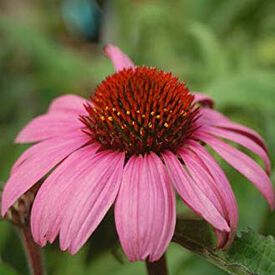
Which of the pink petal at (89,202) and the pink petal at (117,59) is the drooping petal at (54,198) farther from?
the pink petal at (117,59)

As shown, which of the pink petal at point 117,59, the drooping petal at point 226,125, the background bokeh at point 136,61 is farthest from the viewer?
the background bokeh at point 136,61

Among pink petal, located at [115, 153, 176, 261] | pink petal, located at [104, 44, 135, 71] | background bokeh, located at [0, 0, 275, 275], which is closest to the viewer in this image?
pink petal, located at [115, 153, 176, 261]

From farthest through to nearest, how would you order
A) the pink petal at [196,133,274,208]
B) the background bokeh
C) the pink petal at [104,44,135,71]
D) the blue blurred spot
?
the blue blurred spot
the background bokeh
the pink petal at [104,44,135,71]
the pink petal at [196,133,274,208]

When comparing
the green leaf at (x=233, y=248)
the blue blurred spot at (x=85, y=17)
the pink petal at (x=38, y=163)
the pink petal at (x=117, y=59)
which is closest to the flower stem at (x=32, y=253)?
the pink petal at (x=38, y=163)

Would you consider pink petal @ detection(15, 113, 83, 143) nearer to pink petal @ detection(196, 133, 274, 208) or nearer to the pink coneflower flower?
the pink coneflower flower

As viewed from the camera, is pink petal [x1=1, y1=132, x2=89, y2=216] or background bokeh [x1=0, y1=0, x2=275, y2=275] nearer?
pink petal [x1=1, y1=132, x2=89, y2=216]

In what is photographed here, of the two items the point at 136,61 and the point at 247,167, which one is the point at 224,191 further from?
the point at 136,61

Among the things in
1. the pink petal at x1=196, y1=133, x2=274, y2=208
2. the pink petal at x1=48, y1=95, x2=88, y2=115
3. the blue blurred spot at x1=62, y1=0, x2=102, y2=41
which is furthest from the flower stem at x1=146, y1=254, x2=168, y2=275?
the blue blurred spot at x1=62, y1=0, x2=102, y2=41
